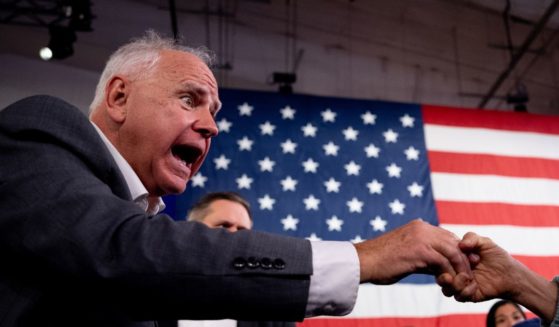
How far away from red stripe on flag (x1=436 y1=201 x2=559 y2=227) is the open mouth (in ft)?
9.28

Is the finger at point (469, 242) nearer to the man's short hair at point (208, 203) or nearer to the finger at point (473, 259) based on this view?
the finger at point (473, 259)

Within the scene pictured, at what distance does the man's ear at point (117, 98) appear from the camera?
1134 mm

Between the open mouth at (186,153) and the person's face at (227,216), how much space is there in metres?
0.92

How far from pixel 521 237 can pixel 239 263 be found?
11.6 ft

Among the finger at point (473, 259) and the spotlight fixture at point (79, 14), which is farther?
the spotlight fixture at point (79, 14)

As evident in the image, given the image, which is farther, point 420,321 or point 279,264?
point 420,321

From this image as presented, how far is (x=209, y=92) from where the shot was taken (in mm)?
1216

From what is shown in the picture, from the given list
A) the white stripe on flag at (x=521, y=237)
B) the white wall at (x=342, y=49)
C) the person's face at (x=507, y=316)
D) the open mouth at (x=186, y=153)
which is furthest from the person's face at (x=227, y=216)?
the white wall at (x=342, y=49)

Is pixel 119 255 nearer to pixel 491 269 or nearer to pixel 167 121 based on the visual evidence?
pixel 167 121

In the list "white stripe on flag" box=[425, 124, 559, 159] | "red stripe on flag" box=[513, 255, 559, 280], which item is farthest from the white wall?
"red stripe on flag" box=[513, 255, 559, 280]

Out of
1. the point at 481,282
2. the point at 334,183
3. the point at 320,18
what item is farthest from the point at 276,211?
the point at 320,18

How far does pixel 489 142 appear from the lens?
4078mm

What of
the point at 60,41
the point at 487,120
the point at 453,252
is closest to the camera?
the point at 453,252

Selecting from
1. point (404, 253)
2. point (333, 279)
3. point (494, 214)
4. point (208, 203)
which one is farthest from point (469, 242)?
point (494, 214)
